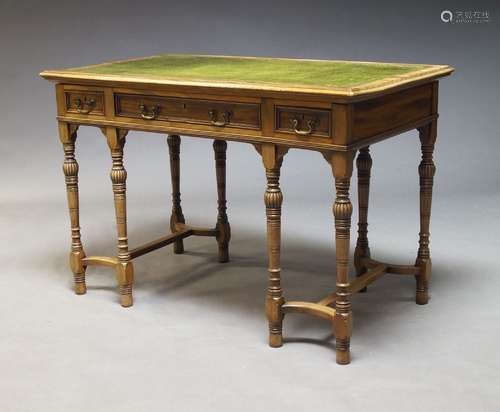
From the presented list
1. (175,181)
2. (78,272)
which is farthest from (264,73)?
(78,272)

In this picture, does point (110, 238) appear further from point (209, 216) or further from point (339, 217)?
point (339, 217)

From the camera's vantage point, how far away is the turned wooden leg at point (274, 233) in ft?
14.4

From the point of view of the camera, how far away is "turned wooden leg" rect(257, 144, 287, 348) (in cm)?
438

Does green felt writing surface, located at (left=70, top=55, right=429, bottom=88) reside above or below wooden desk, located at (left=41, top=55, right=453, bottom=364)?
above

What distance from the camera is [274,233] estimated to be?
446 centimetres

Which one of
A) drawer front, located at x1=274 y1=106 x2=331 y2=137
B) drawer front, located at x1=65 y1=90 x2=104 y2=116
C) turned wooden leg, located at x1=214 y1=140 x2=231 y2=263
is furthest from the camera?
turned wooden leg, located at x1=214 y1=140 x2=231 y2=263

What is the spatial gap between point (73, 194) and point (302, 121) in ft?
5.40

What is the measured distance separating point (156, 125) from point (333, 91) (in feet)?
3.67

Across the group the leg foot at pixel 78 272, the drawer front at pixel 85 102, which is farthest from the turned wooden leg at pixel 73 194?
the drawer front at pixel 85 102

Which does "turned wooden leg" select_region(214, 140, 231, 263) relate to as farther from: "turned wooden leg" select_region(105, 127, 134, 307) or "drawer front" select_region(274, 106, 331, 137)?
"drawer front" select_region(274, 106, 331, 137)

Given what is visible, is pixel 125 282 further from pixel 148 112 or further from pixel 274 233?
pixel 274 233

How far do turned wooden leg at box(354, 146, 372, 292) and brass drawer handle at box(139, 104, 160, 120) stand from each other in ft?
3.57

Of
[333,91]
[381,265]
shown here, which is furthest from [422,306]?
[333,91]

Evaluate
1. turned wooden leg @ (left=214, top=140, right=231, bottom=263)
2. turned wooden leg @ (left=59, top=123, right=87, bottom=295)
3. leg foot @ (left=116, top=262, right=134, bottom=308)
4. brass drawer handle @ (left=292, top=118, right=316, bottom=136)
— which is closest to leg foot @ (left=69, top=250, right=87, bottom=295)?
turned wooden leg @ (left=59, top=123, right=87, bottom=295)
